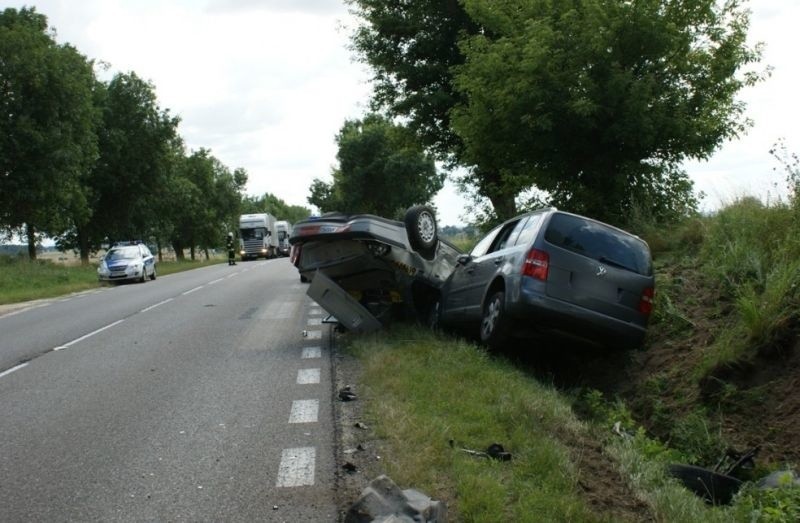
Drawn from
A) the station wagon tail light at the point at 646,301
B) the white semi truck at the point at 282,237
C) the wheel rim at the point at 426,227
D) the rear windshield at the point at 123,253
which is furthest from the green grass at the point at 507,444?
the white semi truck at the point at 282,237

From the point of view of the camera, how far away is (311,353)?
10258mm

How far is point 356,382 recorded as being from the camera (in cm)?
804

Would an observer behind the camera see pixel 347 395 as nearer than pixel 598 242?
Yes

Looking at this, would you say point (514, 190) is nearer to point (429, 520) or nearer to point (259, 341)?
point (259, 341)

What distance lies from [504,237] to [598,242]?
167 cm

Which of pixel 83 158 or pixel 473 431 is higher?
pixel 83 158

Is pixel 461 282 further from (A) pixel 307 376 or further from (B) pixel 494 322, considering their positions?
(A) pixel 307 376

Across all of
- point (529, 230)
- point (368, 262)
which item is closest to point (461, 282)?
point (368, 262)

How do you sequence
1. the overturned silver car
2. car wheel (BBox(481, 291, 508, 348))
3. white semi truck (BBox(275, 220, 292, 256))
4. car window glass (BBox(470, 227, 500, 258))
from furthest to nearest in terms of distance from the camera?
white semi truck (BBox(275, 220, 292, 256)) → the overturned silver car → car window glass (BBox(470, 227, 500, 258)) → car wheel (BBox(481, 291, 508, 348))

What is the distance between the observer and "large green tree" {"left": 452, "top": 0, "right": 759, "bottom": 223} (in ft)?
41.3

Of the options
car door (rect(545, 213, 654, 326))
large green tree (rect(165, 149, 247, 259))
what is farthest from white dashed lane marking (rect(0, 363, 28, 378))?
large green tree (rect(165, 149, 247, 259))

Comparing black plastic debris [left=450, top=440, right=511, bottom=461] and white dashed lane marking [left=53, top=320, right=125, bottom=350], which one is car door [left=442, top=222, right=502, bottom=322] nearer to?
black plastic debris [left=450, top=440, right=511, bottom=461]

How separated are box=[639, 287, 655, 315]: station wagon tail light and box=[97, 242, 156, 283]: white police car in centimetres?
2480

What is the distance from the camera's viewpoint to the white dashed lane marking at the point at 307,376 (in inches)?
325
